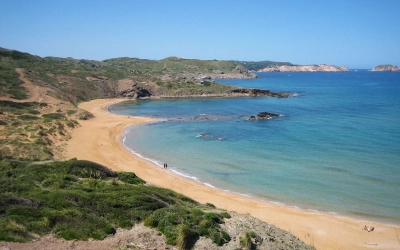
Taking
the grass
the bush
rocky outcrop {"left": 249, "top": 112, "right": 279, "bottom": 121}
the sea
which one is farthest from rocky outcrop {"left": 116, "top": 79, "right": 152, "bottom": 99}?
the grass

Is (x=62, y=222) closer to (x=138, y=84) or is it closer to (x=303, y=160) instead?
(x=303, y=160)

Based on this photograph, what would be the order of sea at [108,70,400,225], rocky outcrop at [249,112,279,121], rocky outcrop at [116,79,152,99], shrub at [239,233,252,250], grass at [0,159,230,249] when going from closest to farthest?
1. grass at [0,159,230,249]
2. shrub at [239,233,252,250]
3. sea at [108,70,400,225]
4. rocky outcrop at [249,112,279,121]
5. rocky outcrop at [116,79,152,99]

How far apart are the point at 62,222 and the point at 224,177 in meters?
22.4

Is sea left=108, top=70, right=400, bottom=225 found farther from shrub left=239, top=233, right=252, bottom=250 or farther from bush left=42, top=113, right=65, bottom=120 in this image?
shrub left=239, top=233, right=252, bottom=250

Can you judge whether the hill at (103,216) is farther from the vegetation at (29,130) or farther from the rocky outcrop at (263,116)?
the rocky outcrop at (263,116)

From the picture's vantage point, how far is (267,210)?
1018 inches

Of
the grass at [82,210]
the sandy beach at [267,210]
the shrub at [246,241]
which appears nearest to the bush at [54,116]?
the sandy beach at [267,210]

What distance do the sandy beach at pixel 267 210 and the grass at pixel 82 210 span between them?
28.0ft

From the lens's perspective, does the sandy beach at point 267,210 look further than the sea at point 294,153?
No

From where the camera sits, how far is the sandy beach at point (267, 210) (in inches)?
856

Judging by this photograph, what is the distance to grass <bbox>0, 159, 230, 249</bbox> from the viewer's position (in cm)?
1241

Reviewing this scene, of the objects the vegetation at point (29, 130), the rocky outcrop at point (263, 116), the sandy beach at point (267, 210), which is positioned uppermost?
the vegetation at point (29, 130)

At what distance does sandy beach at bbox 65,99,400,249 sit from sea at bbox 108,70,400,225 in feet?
5.10

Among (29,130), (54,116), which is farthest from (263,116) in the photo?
(29,130)
